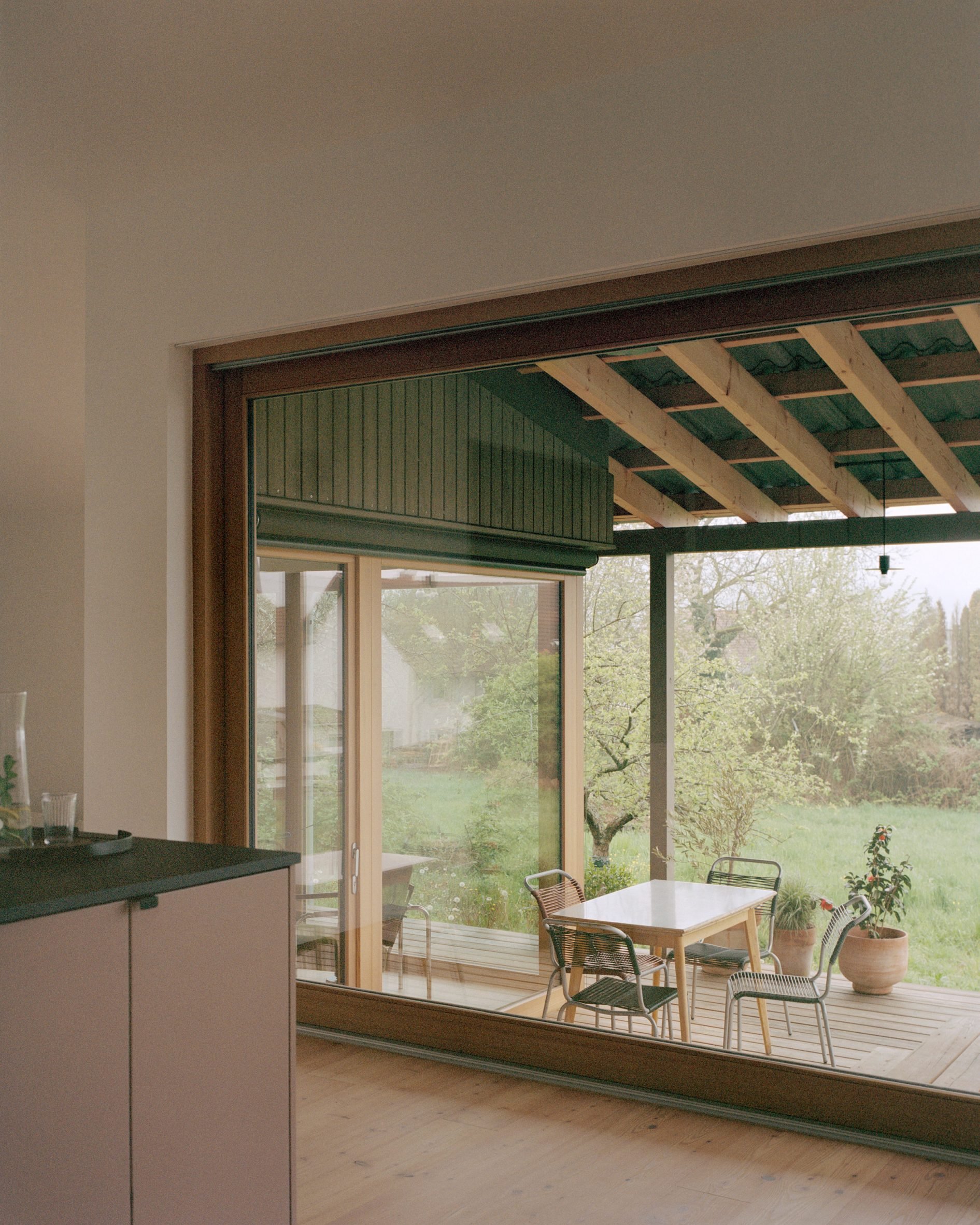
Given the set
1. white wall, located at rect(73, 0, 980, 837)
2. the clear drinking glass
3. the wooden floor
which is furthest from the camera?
white wall, located at rect(73, 0, 980, 837)

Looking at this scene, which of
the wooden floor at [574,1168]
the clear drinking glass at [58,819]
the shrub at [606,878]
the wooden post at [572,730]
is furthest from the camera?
the wooden post at [572,730]

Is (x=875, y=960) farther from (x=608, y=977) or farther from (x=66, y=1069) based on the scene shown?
(x=66, y=1069)

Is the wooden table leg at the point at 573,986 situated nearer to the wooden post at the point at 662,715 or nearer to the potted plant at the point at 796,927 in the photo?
the wooden post at the point at 662,715

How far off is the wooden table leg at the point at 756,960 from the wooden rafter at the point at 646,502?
110cm

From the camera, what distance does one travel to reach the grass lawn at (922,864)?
2.83 meters

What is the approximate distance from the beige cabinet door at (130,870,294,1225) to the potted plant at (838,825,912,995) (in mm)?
1496

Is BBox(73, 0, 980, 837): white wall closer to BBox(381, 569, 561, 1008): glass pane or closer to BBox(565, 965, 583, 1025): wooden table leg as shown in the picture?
BBox(381, 569, 561, 1008): glass pane

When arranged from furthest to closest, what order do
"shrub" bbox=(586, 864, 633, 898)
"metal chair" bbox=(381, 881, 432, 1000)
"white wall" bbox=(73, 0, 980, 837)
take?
1. "metal chair" bbox=(381, 881, 432, 1000)
2. "shrub" bbox=(586, 864, 633, 898)
3. "white wall" bbox=(73, 0, 980, 837)

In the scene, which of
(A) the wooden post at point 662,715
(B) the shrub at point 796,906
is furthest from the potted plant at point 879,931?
(A) the wooden post at point 662,715

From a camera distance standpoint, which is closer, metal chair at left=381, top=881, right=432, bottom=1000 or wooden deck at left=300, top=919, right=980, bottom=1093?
wooden deck at left=300, top=919, right=980, bottom=1093

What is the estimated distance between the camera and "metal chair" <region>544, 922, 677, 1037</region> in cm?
330

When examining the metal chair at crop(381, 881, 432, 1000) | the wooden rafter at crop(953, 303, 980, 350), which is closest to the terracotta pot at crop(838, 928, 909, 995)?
the metal chair at crop(381, 881, 432, 1000)

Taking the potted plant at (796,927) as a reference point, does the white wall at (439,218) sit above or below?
above

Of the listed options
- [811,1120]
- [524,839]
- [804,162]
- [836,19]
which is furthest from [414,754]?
[836,19]
